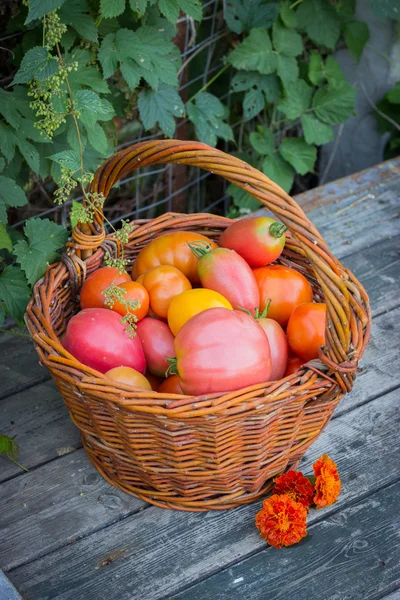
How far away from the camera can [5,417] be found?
1.53 metres

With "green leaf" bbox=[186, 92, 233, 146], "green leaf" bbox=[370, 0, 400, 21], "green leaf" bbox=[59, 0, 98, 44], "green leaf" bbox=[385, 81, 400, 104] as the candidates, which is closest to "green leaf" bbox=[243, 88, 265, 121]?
"green leaf" bbox=[186, 92, 233, 146]

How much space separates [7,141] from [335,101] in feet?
3.89

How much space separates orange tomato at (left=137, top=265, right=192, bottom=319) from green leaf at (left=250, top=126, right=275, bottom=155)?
103 centimetres

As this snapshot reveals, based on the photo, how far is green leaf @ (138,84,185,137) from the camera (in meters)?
1.81

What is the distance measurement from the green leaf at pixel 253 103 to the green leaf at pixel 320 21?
28cm

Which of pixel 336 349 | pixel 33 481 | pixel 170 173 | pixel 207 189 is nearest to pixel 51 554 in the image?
pixel 33 481

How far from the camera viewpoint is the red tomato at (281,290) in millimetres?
1415

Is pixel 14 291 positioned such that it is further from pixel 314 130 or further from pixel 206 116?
pixel 314 130

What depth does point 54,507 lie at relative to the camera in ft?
4.39

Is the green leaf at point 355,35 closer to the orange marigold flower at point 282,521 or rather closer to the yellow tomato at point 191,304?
the yellow tomato at point 191,304

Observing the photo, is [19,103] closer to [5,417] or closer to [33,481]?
[5,417]

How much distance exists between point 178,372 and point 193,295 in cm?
17

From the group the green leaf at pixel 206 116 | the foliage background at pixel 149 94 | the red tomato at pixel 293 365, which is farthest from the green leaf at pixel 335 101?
the red tomato at pixel 293 365

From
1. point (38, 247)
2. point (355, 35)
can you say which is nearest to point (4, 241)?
point (38, 247)
